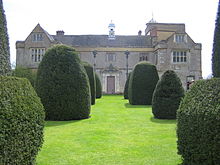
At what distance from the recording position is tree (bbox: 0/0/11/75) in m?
4.84

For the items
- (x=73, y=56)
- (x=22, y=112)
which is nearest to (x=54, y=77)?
(x=73, y=56)

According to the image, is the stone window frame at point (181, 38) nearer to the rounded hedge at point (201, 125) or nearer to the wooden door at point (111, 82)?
the wooden door at point (111, 82)

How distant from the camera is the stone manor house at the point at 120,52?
34.4 metres

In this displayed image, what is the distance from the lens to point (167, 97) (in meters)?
12.4

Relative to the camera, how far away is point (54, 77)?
38.2 ft

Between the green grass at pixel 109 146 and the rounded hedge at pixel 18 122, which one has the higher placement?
the rounded hedge at pixel 18 122

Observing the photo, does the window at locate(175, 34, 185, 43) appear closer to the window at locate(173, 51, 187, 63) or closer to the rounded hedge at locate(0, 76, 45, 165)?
the window at locate(173, 51, 187, 63)

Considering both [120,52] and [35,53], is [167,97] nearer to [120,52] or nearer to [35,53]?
[120,52]

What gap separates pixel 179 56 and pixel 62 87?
86.8ft

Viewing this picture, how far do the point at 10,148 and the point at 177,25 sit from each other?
148ft

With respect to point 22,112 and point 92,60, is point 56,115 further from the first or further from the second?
point 92,60

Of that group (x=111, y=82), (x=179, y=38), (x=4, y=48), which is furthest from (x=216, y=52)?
(x=111, y=82)

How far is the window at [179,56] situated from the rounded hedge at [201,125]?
30.6 metres

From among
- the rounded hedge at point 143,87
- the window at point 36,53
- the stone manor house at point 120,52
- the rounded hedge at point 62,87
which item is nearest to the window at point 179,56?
the stone manor house at point 120,52
